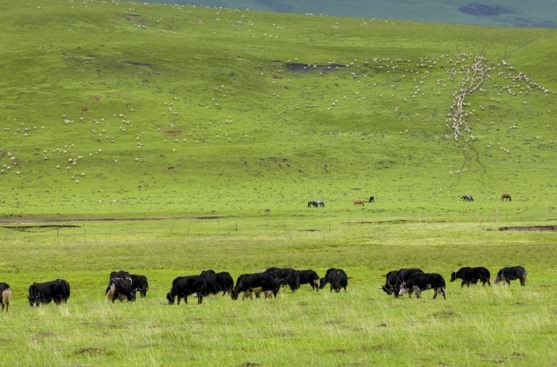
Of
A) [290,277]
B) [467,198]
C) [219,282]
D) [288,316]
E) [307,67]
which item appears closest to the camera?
[288,316]

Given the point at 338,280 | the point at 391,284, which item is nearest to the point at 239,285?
the point at 338,280

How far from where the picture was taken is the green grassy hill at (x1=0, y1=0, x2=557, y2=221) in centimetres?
10486

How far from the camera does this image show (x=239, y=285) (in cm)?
3009

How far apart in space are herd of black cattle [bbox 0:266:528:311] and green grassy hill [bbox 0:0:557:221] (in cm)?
4612

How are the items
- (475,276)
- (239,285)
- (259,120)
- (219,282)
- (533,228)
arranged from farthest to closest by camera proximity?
(259,120), (533,228), (475,276), (219,282), (239,285)

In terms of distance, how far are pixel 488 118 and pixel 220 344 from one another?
435ft

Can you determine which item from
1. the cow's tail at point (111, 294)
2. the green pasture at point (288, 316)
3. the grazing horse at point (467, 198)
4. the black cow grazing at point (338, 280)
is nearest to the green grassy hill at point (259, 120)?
the grazing horse at point (467, 198)

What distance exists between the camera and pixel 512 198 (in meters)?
99.7

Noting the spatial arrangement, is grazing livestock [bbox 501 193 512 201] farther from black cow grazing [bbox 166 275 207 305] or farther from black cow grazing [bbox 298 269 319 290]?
black cow grazing [bbox 166 275 207 305]

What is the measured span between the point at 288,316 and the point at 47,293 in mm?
9215

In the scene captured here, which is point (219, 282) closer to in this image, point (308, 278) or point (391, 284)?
point (308, 278)

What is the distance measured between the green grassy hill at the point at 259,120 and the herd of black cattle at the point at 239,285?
151ft

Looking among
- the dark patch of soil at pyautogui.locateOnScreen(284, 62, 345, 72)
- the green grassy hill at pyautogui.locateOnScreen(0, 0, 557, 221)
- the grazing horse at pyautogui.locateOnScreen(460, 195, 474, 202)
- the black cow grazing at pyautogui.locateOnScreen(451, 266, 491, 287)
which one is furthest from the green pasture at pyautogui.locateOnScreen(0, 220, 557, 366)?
the dark patch of soil at pyautogui.locateOnScreen(284, 62, 345, 72)

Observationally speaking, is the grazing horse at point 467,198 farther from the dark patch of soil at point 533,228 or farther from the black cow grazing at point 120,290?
the black cow grazing at point 120,290
